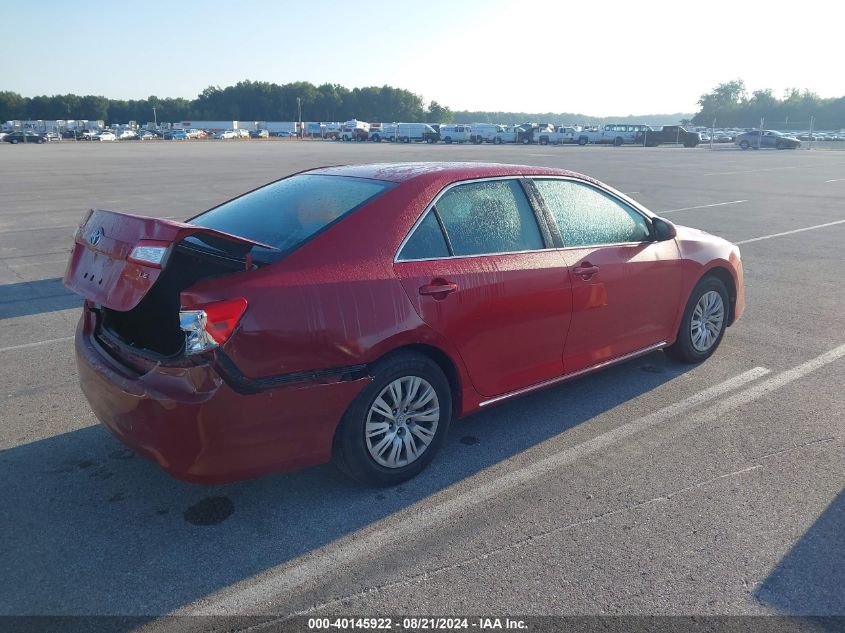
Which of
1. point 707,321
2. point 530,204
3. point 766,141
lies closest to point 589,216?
point 530,204

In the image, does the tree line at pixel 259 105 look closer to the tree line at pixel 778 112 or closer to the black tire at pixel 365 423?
the tree line at pixel 778 112

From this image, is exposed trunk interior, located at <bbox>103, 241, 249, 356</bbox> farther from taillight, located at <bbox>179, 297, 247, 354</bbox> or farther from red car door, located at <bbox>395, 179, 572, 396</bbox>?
red car door, located at <bbox>395, 179, 572, 396</bbox>

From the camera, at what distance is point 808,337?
21.1ft

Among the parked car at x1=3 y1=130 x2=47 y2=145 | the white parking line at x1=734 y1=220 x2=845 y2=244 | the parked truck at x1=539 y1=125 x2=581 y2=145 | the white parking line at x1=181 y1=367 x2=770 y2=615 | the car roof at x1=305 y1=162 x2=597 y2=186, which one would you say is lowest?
the white parking line at x1=181 y1=367 x2=770 y2=615

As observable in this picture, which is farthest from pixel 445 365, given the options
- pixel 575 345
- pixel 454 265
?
pixel 575 345

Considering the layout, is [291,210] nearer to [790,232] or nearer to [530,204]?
[530,204]

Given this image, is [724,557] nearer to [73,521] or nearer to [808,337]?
[73,521]

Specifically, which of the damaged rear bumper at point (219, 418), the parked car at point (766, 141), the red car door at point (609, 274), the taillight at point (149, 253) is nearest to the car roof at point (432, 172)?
the red car door at point (609, 274)

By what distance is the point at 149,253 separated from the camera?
126 inches

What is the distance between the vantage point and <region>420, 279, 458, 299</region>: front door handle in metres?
3.74

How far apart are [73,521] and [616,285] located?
3.48m

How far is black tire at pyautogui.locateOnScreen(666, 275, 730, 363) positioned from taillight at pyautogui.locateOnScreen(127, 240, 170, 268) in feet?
12.9

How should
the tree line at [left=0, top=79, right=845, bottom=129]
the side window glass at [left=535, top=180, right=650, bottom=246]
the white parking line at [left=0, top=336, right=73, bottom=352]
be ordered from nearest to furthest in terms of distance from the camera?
the side window glass at [left=535, top=180, right=650, bottom=246]
the white parking line at [left=0, top=336, right=73, bottom=352]
the tree line at [left=0, top=79, right=845, bottom=129]

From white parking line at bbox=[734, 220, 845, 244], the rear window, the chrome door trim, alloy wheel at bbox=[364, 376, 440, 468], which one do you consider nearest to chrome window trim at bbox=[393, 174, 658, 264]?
the rear window
